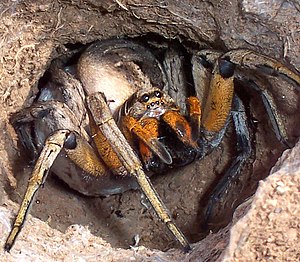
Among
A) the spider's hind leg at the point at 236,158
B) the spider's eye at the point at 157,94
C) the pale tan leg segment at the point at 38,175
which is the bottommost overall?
the spider's hind leg at the point at 236,158

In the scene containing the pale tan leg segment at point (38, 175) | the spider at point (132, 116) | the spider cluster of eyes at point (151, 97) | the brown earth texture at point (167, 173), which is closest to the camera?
the brown earth texture at point (167, 173)

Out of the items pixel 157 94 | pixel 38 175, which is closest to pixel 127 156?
pixel 38 175

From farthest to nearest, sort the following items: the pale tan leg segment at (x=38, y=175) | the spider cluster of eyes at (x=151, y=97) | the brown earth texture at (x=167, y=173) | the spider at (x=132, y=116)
Result: the spider cluster of eyes at (x=151, y=97)
the spider at (x=132, y=116)
the pale tan leg segment at (x=38, y=175)
the brown earth texture at (x=167, y=173)

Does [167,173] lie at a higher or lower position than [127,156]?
lower

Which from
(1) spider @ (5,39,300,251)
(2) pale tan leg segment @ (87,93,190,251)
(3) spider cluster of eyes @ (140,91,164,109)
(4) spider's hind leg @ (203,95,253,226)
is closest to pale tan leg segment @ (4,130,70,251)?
(1) spider @ (5,39,300,251)

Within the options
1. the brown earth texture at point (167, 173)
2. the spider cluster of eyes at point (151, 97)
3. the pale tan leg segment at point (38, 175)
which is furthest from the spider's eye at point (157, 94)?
the pale tan leg segment at point (38, 175)

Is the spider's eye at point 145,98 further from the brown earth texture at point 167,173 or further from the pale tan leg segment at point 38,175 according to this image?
the pale tan leg segment at point 38,175

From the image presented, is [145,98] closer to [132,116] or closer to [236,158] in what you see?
[132,116]
